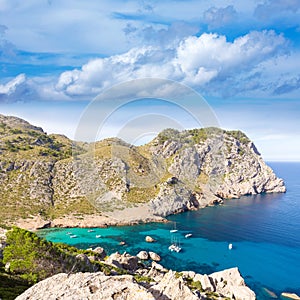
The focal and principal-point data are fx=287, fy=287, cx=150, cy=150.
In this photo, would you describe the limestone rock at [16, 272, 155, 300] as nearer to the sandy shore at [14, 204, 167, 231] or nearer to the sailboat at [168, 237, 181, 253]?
the sailboat at [168, 237, 181, 253]

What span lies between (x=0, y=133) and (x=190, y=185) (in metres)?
94.4

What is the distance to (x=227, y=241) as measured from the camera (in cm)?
6806

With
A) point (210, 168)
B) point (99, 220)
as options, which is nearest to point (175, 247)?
point (99, 220)

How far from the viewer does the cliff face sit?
8638 centimetres

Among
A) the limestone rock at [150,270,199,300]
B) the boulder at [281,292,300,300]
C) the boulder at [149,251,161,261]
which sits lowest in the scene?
the boulder at [281,292,300,300]

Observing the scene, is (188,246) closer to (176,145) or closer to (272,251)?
(272,251)

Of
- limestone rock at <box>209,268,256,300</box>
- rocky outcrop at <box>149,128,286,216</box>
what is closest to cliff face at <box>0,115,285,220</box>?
rocky outcrop at <box>149,128,286,216</box>

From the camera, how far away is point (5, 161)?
3853 inches

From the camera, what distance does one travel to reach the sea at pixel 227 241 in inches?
2029

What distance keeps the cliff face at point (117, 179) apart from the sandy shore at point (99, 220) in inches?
97.1

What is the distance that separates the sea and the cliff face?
971 cm

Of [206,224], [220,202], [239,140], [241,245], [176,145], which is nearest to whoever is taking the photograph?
[241,245]

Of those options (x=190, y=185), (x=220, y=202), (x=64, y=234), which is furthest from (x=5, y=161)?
(x=220, y=202)

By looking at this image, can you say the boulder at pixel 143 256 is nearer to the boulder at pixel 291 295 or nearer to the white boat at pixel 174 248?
the white boat at pixel 174 248
